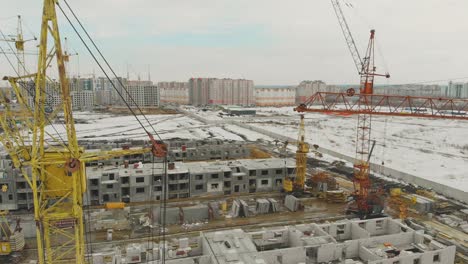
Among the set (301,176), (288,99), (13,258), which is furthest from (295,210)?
(288,99)

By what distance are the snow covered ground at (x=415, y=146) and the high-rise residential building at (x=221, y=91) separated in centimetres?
5946

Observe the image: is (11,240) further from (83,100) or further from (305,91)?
(305,91)

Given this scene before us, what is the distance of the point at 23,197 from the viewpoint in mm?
A: 23984

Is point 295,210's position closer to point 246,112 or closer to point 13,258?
point 13,258

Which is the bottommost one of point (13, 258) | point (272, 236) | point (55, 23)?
point (13, 258)

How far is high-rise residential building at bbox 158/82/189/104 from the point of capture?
156 m

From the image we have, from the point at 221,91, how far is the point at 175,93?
3483cm

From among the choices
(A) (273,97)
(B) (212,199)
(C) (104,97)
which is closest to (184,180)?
(B) (212,199)

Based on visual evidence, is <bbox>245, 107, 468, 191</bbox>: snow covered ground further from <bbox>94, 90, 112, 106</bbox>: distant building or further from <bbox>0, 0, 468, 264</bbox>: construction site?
<bbox>94, 90, 112, 106</bbox>: distant building

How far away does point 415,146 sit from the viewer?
50.3 metres

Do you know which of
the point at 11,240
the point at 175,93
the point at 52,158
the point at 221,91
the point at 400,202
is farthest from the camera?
the point at 175,93

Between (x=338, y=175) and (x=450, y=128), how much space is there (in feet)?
172

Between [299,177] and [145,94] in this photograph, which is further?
[145,94]

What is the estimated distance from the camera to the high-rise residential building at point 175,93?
156125mm
